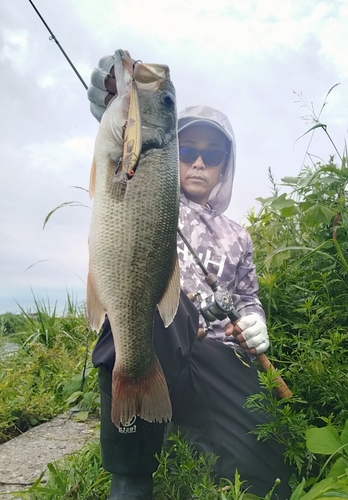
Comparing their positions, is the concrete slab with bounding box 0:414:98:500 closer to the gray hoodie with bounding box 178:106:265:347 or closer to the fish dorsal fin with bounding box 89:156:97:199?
the gray hoodie with bounding box 178:106:265:347

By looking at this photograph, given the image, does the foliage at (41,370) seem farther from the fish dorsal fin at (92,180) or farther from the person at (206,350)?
the fish dorsal fin at (92,180)

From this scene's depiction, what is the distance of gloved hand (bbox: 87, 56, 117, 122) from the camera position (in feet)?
7.86

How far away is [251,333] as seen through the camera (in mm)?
2723

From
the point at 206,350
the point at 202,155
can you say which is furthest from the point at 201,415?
the point at 202,155

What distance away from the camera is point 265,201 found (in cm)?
347

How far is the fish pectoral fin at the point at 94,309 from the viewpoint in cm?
211

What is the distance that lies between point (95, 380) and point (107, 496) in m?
1.60

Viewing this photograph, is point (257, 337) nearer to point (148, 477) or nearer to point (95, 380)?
point (148, 477)

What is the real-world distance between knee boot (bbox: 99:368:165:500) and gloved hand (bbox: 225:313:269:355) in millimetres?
629

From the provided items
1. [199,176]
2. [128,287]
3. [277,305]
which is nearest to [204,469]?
[128,287]

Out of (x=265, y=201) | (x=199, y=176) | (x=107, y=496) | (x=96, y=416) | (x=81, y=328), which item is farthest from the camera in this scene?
(x=81, y=328)

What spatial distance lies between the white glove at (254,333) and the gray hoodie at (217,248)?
14 cm

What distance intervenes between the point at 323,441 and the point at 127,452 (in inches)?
33.9

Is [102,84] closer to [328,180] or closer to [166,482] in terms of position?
[328,180]
